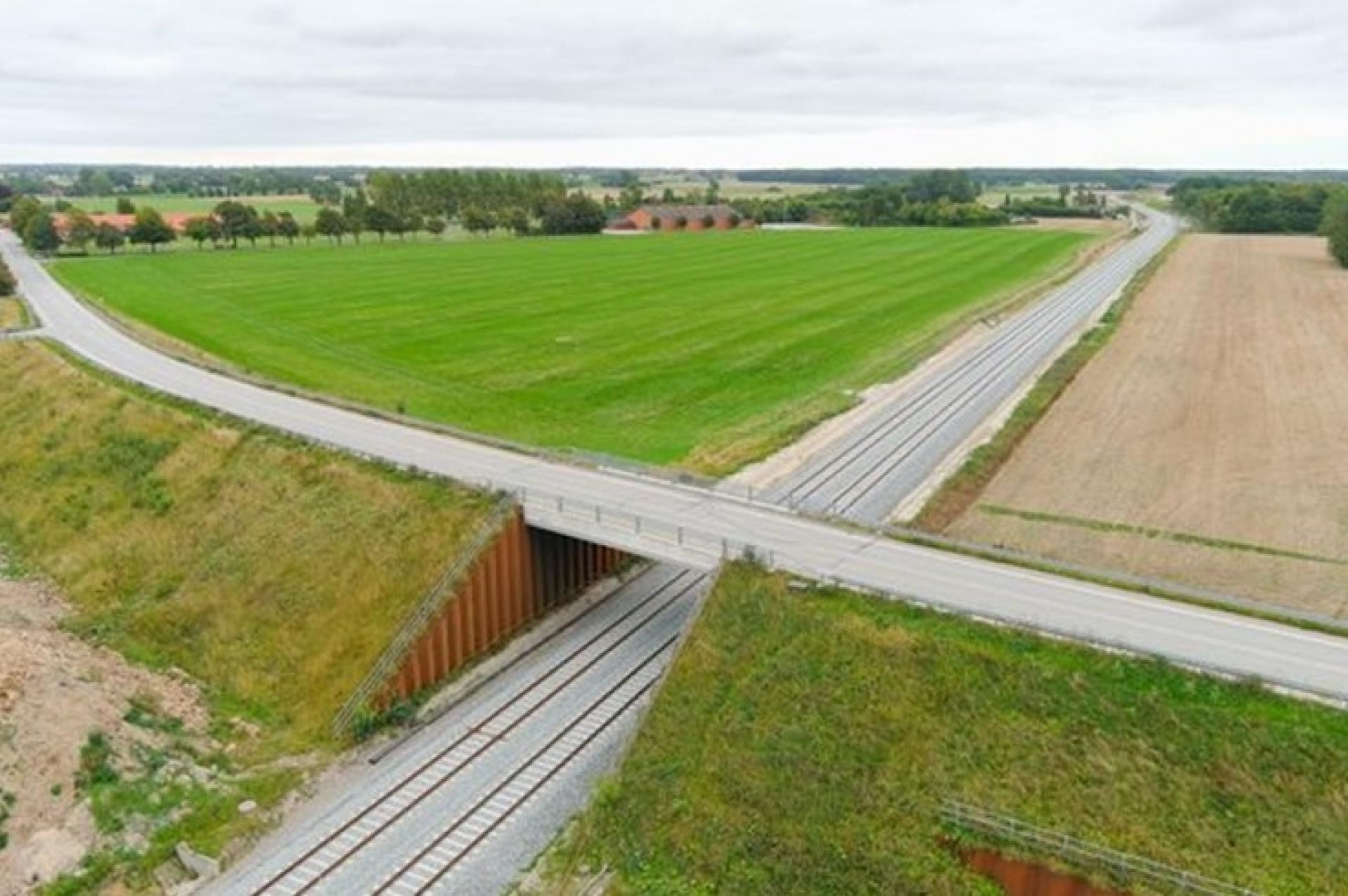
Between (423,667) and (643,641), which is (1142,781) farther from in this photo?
(423,667)

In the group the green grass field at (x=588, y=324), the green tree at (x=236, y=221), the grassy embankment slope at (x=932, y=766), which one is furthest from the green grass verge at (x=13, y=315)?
the grassy embankment slope at (x=932, y=766)

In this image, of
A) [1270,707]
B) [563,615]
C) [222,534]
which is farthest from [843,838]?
[222,534]

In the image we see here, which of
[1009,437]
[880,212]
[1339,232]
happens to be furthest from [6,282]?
[880,212]

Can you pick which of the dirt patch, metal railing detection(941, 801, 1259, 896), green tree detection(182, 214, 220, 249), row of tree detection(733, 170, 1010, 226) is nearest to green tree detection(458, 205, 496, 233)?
green tree detection(182, 214, 220, 249)

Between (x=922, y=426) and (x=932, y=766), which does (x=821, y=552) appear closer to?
(x=932, y=766)

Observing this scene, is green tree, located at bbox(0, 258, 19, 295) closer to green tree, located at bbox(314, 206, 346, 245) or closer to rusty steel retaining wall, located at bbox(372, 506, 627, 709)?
green tree, located at bbox(314, 206, 346, 245)

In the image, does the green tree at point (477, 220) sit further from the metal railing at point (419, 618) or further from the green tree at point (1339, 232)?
the metal railing at point (419, 618)
